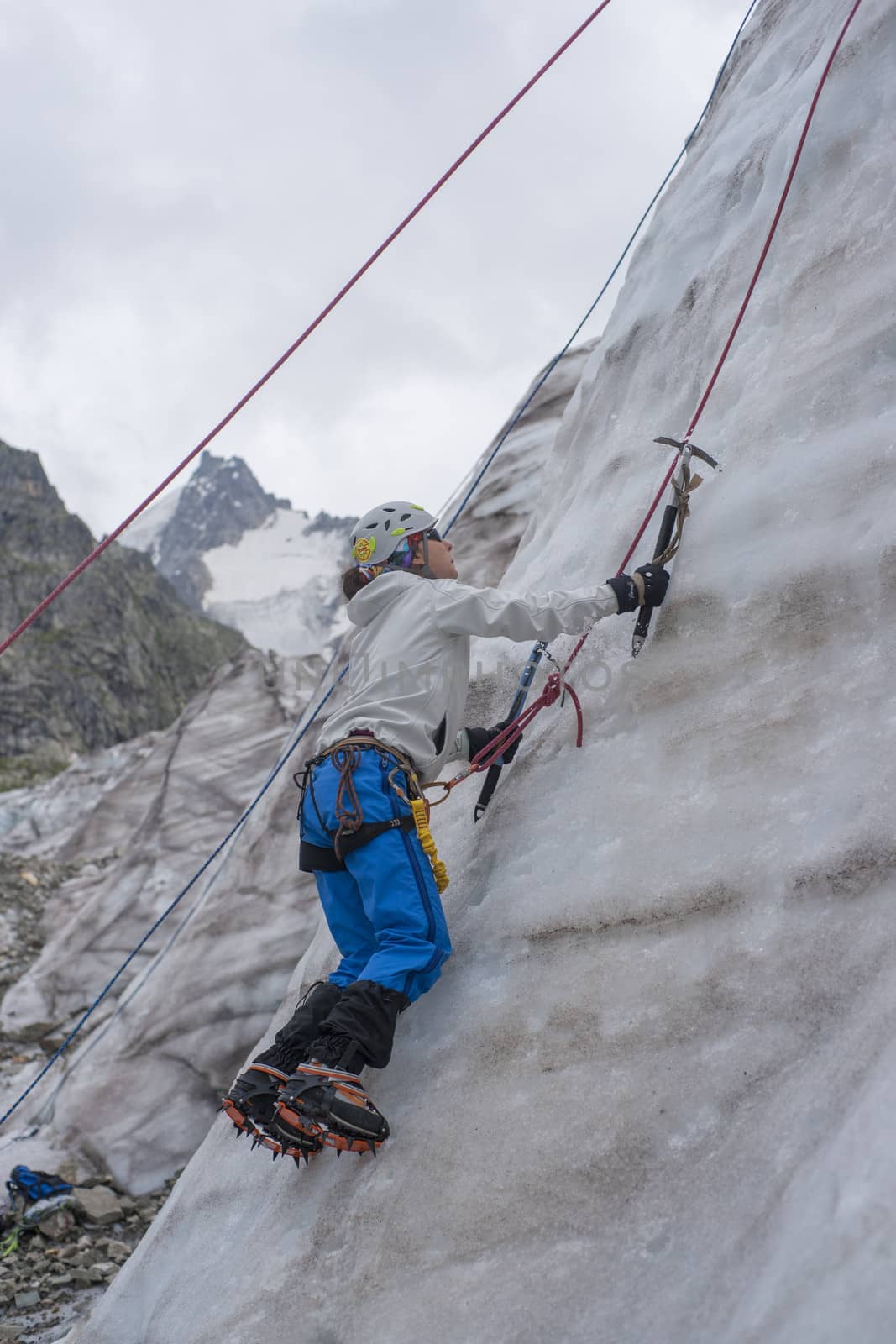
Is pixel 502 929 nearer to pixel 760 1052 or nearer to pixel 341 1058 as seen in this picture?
pixel 341 1058

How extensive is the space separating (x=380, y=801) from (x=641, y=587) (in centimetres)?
103

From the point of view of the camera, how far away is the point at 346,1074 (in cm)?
250

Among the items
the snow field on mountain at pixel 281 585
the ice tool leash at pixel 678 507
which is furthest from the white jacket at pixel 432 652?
the snow field on mountain at pixel 281 585

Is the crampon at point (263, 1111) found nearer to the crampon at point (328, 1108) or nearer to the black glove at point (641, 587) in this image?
the crampon at point (328, 1108)

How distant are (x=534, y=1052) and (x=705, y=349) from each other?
2.62 m

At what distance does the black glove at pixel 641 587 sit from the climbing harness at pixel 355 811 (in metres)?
0.81

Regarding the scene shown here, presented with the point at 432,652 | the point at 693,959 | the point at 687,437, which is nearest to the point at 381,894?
the point at 432,652

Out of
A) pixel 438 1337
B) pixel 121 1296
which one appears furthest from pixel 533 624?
pixel 121 1296

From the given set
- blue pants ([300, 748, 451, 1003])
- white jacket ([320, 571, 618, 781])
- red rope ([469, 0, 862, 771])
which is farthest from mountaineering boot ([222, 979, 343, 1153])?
red rope ([469, 0, 862, 771])

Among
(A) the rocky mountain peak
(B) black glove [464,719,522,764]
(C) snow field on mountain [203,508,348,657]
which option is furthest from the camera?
(A) the rocky mountain peak

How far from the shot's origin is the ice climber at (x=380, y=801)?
2570mm

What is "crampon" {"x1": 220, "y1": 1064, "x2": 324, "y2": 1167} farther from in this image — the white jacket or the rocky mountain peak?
the rocky mountain peak

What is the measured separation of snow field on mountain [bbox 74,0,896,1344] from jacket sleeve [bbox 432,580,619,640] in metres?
0.23

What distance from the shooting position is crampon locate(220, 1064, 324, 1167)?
2.60 metres
